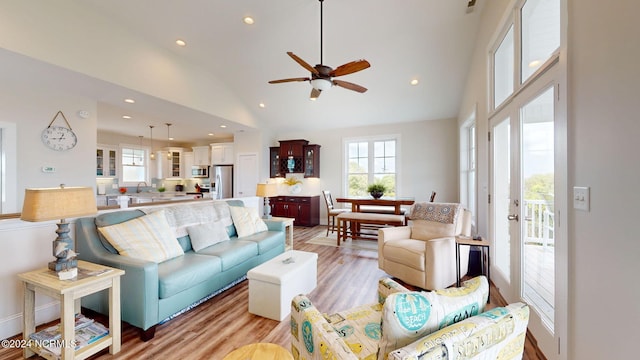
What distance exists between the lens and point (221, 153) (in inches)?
311

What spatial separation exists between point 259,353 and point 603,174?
5.95 feet

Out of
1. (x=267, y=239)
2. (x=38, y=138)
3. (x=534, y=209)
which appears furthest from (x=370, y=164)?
(x=38, y=138)

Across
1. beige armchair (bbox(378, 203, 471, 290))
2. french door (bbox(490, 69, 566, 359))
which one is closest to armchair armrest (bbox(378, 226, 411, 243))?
beige armchair (bbox(378, 203, 471, 290))

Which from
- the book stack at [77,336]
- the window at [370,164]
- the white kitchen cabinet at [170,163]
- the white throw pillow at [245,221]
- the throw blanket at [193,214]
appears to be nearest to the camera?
the book stack at [77,336]

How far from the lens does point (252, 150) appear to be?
682 cm

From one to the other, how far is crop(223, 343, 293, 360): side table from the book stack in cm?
141

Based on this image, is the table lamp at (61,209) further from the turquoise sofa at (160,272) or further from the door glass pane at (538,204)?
the door glass pane at (538,204)

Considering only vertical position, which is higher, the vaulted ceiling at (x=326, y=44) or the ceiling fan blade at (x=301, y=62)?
the vaulted ceiling at (x=326, y=44)

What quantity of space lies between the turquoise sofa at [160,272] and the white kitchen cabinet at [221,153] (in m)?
4.90

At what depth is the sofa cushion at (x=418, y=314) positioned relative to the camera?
87cm

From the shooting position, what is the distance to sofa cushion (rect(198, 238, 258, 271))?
8.93 feet

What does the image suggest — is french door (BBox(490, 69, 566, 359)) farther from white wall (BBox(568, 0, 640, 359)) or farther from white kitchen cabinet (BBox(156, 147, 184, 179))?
white kitchen cabinet (BBox(156, 147, 184, 179))

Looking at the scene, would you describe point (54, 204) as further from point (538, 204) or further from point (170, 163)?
point (170, 163)

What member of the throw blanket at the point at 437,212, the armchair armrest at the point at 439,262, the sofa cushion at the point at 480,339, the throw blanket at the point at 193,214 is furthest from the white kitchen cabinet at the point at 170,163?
the sofa cushion at the point at 480,339
